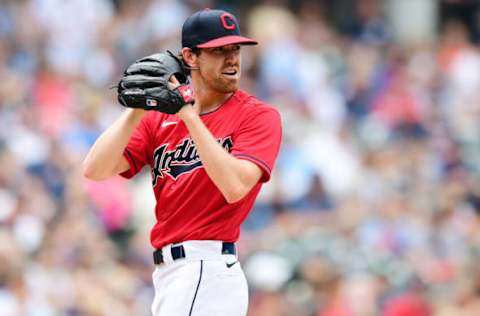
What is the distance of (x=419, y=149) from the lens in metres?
12.2

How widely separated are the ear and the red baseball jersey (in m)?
0.21

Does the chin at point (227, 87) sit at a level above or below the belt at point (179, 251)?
above

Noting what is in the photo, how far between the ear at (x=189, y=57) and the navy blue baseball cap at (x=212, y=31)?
0.10 ft

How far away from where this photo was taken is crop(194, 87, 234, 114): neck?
15.8 ft

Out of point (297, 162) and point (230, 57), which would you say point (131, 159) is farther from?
point (297, 162)

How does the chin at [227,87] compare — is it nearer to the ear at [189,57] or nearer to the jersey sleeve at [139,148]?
the ear at [189,57]

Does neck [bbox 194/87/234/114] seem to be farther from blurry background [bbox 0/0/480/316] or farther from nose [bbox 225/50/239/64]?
blurry background [bbox 0/0/480/316]

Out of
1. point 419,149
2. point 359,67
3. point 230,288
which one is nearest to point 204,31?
point 230,288

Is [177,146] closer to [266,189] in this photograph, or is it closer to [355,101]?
[266,189]

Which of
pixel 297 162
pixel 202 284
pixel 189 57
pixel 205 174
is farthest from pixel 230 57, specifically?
pixel 297 162

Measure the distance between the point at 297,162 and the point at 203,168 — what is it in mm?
6548

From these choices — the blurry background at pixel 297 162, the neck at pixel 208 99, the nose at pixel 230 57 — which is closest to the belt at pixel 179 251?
the neck at pixel 208 99

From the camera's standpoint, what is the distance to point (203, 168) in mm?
4684

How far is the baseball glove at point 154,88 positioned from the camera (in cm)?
437
